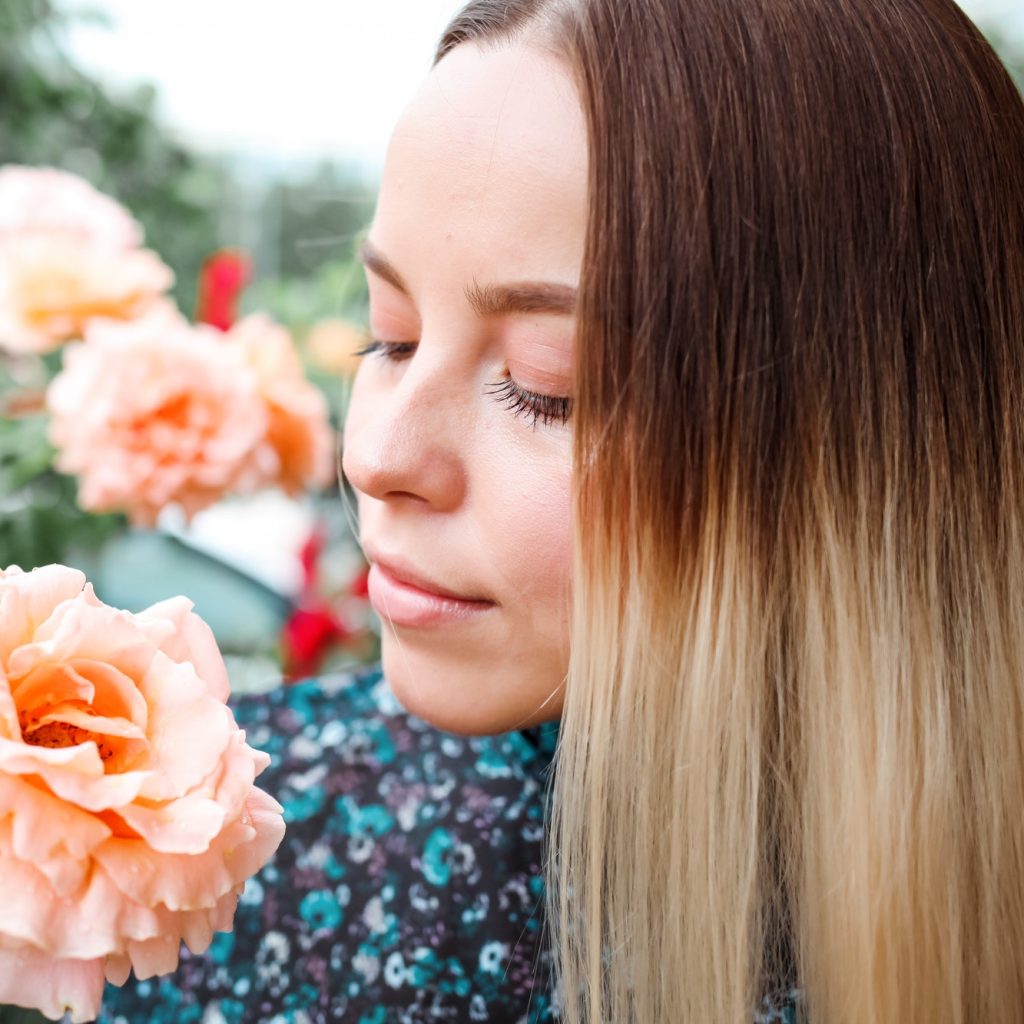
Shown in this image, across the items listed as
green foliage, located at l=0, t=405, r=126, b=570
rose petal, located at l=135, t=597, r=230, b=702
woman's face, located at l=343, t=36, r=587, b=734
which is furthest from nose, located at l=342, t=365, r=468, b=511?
green foliage, located at l=0, t=405, r=126, b=570

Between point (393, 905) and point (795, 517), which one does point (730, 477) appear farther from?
point (393, 905)

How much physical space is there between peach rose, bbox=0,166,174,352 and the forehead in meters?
0.41

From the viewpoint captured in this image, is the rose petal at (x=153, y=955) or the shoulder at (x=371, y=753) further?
the shoulder at (x=371, y=753)

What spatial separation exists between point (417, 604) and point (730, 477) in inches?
7.5

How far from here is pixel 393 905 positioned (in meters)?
0.75

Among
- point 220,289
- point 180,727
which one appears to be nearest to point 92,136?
point 220,289

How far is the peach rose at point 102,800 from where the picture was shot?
346 mm

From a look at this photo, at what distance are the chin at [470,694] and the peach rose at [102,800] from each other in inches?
8.6

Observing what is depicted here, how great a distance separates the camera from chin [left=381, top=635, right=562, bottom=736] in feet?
2.00

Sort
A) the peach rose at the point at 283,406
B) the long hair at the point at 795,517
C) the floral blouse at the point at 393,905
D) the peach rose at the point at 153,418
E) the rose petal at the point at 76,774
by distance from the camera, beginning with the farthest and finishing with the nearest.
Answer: the peach rose at the point at 283,406 < the peach rose at the point at 153,418 < the floral blouse at the point at 393,905 < the long hair at the point at 795,517 < the rose petal at the point at 76,774

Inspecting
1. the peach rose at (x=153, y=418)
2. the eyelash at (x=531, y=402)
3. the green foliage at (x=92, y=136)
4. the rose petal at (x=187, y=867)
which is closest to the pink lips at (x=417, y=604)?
the eyelash at (x=531, y=402)

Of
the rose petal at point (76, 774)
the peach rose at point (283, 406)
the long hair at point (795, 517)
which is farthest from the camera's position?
the peach rose at point (283, 406)

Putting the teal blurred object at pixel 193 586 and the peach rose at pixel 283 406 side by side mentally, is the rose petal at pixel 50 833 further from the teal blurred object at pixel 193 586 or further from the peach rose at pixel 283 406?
the teal blurred object at pixel 193 586

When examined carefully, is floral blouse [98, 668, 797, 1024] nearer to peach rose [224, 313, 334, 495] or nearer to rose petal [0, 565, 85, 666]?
peach rose [224, 313, 334, 495]
